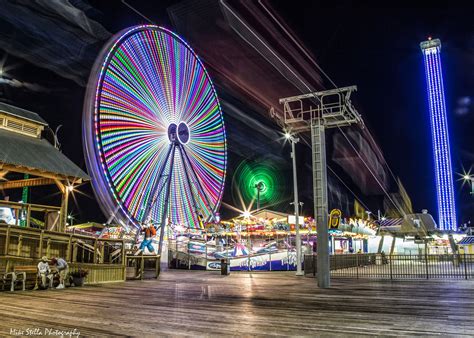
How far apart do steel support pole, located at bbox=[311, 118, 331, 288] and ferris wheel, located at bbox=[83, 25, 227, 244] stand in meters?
11.6

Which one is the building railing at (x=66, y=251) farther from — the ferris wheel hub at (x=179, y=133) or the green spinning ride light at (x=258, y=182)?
the green spinning ride light at (x=258, y=182)

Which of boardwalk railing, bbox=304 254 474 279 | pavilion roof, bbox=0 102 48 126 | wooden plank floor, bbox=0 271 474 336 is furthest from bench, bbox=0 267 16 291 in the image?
boardwalk railing, bbox=304 254 474 279

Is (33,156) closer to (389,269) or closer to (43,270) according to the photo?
(43,270)

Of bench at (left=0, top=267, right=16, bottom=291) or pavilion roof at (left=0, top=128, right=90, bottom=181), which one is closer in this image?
bench at (left=0, top=267, right=16, bottom=291)

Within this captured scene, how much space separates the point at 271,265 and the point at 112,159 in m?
11.1

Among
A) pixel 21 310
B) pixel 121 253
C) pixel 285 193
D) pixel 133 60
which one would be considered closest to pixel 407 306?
pixel 21 310

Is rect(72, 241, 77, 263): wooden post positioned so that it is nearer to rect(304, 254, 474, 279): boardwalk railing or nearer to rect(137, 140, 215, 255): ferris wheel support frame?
rect(304, 254, 474, 279): boardwalk railing

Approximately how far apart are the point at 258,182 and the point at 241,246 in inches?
979

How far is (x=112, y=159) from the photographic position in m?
22.0

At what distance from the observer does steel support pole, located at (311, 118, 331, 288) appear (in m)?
13.0

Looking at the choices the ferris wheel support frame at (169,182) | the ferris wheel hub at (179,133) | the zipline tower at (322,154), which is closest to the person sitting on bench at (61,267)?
the zipline tower at (322,154)

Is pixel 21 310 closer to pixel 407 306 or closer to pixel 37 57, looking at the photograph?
pixel 407 306

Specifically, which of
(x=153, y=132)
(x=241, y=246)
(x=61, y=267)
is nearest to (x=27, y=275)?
(x=61, y=267)

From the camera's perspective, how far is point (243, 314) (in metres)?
7.34
